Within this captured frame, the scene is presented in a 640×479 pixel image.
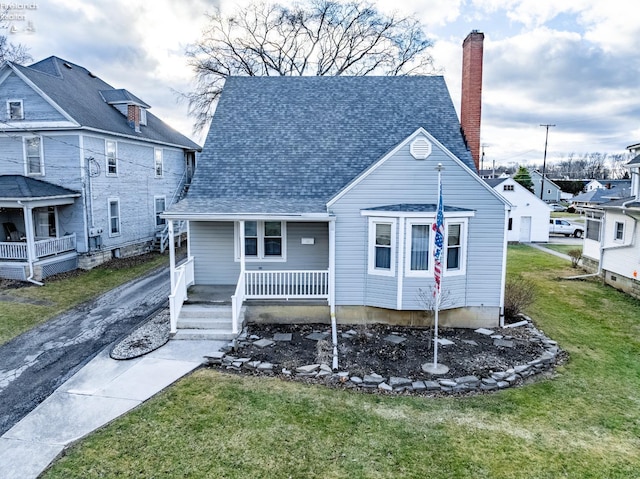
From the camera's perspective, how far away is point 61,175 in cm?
1825

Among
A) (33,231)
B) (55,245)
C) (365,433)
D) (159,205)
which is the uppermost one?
(159,205)

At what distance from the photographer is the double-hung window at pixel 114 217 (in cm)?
2033

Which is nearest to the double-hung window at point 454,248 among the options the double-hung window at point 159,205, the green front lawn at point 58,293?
the green front lawn at point 58,293

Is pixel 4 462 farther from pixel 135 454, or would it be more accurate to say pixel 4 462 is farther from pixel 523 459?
pixel 523 459

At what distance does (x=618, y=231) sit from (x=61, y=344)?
2004 centimetres

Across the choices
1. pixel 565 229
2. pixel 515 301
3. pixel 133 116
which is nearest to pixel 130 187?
pixel 133 116

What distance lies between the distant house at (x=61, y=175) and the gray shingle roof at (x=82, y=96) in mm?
70

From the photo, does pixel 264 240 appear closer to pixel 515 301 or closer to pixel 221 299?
pixel 221 299

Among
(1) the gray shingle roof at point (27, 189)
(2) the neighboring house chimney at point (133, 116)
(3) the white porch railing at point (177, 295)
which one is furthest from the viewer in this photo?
(2) the neighboring house chimney at point (133, 116)

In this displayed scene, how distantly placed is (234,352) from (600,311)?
1199cm

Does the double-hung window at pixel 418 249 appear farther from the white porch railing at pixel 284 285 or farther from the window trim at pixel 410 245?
the white porch railing at pixel 284 285

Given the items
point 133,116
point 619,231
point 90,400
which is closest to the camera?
point 90,400

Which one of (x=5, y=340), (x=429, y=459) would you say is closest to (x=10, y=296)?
(x=5, y=340)

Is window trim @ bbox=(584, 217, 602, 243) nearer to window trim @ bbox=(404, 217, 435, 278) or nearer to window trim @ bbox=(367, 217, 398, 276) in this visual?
window trim @ bbox=(404, 217, 435, 278)
